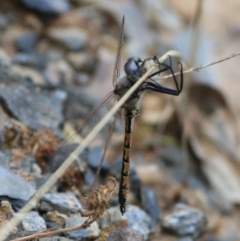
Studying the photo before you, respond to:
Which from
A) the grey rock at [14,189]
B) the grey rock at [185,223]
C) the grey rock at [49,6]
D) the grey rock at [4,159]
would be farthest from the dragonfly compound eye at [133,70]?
the grey rock at [49,6]

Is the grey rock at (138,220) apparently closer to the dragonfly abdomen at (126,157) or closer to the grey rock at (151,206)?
the grey rock at (151,206)

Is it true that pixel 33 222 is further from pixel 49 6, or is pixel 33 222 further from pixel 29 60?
pixel 49 6

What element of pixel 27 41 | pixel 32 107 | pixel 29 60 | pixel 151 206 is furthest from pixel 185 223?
pixel 27 41

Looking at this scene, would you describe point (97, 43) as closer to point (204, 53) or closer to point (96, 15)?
point (96, 15)

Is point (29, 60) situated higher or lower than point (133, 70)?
higher

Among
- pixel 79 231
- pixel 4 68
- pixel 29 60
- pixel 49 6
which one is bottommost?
pixel 79 231

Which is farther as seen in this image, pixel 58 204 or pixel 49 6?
pixel 49 6

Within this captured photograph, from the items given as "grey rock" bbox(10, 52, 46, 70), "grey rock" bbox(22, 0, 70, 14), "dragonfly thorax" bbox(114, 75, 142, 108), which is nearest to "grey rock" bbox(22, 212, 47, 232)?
"dragonfly thorax" bbox(114, 75, 142, 108)

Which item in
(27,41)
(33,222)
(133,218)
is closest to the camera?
(33,222)
